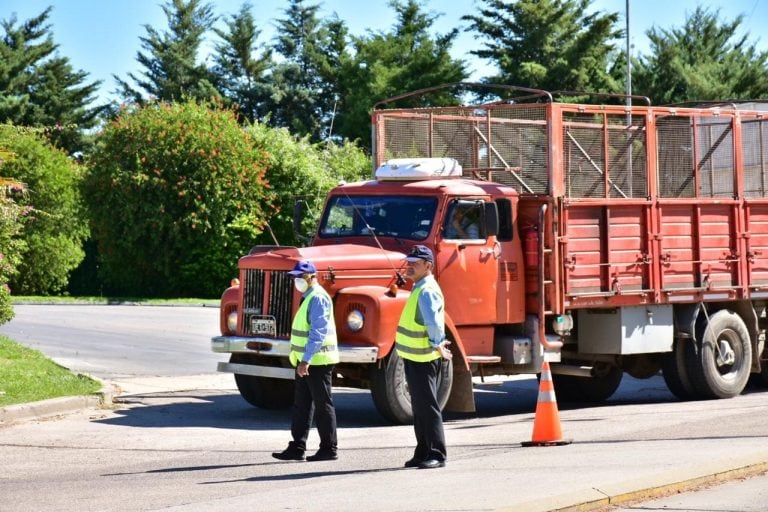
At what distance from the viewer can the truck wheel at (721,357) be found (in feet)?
54.9

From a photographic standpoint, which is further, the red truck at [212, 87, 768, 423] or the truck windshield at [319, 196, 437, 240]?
the truck windshield at [319, 196, 437, 240]

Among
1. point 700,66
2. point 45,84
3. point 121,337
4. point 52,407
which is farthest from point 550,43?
point 52,407

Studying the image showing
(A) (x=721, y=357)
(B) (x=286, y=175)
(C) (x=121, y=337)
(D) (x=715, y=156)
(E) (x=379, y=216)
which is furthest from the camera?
(B) (x=286, y=175)

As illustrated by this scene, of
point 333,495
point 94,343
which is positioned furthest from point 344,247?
point 94,343

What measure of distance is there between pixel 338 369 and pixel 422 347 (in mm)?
3405

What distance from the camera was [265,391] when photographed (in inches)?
608

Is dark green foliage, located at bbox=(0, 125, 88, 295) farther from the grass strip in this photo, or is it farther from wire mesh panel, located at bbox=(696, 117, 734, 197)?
wire mesh panel, located at bbox=(696, 117, 734, 197)

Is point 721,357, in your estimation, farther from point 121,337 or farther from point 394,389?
point 121,337

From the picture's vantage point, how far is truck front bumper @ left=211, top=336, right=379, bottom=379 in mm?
13414

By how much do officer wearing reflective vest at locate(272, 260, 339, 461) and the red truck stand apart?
181 centimetres

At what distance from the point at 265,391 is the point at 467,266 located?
108 inches

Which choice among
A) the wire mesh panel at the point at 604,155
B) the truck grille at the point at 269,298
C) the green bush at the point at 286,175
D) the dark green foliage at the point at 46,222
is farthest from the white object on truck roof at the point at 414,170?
the dark green foliage at the point at 46,222

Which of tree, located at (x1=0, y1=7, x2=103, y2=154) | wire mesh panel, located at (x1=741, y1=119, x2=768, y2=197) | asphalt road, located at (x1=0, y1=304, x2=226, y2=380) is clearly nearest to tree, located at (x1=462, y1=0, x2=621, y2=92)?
tree, located at (x1=0, y1=7, x2=103, y2=154)

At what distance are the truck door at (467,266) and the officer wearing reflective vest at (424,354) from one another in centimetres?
351
